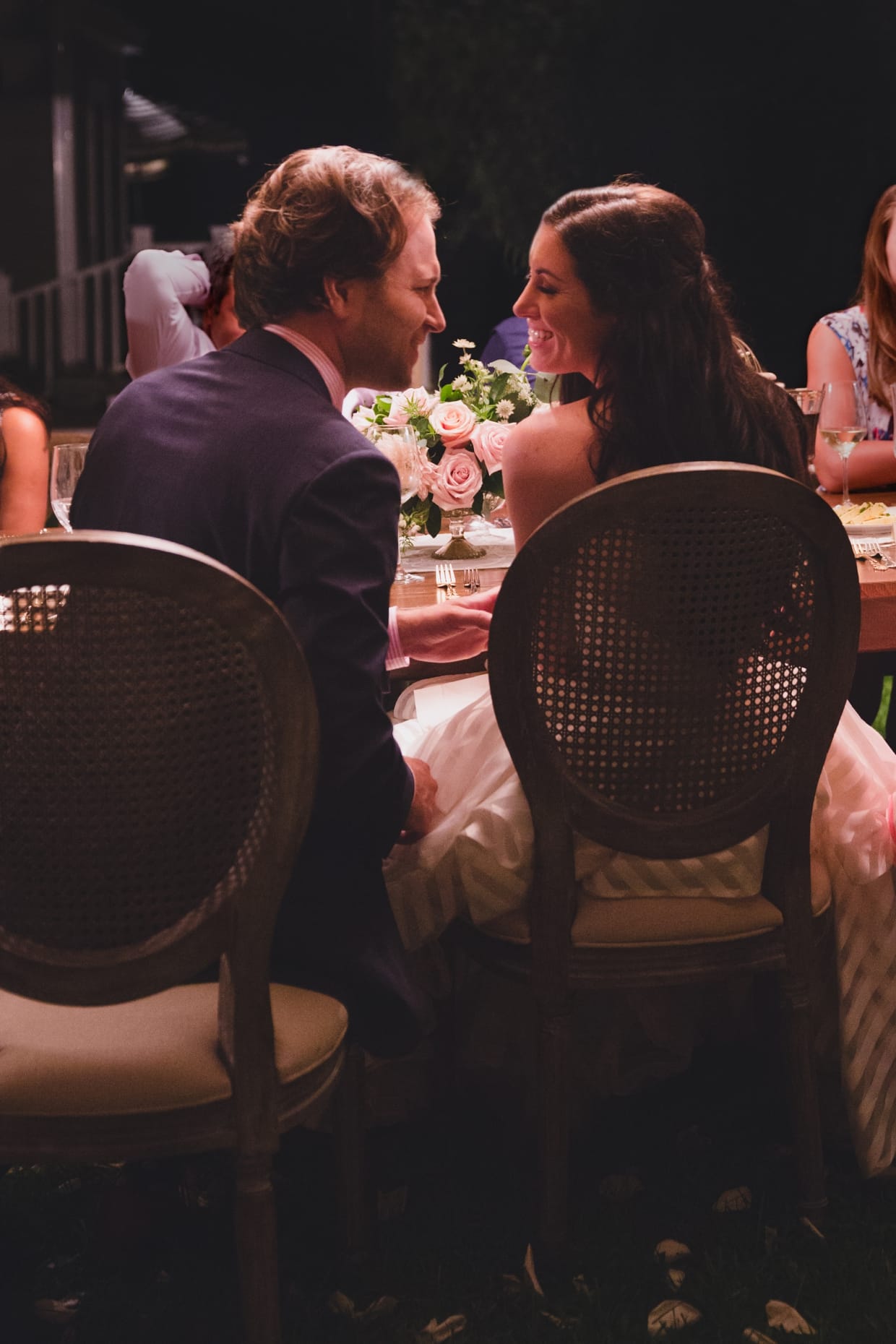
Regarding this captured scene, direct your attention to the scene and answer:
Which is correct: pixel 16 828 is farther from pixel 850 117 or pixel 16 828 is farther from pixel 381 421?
pixel 850 117

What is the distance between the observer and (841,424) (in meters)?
2.58

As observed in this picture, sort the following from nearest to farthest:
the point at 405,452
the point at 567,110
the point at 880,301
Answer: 1. the point at 405,452
2. the point at 880,301
3. the point at 567,110

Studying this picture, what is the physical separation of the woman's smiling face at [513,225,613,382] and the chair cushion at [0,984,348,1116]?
871 mm

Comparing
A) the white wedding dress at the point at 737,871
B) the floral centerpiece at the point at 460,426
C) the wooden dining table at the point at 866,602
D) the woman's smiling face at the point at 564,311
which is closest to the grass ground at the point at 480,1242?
the white wedding dress at the point at 737,871

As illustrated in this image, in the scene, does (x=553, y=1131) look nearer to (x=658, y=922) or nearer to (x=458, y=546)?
(x=658, y=922)

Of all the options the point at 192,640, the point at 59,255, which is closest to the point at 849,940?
the point at 192,640

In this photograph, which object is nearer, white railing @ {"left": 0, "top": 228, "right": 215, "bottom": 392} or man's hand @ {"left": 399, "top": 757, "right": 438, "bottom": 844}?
man's hand @ {"left": 399, "top": 757, "right": 438, "bottom": 844}

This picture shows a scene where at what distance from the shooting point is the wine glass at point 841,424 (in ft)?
7.52

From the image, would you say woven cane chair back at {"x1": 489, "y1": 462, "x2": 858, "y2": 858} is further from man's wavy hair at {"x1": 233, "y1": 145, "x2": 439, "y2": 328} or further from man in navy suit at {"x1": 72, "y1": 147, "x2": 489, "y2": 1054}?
man's wavy hair at {"x1": 233, "y1": 145, "x2": 439, "y2": 328}

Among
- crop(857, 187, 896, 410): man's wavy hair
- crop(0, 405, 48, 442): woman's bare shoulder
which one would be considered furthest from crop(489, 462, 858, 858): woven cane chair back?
crop(857, 187, 896, 410): man's wavy hair

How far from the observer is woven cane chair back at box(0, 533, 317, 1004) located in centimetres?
112

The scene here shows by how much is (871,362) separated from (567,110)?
3.87m

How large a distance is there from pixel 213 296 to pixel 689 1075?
2206 millimetres

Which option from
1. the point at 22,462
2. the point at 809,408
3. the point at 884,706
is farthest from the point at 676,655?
the point at 884,706
